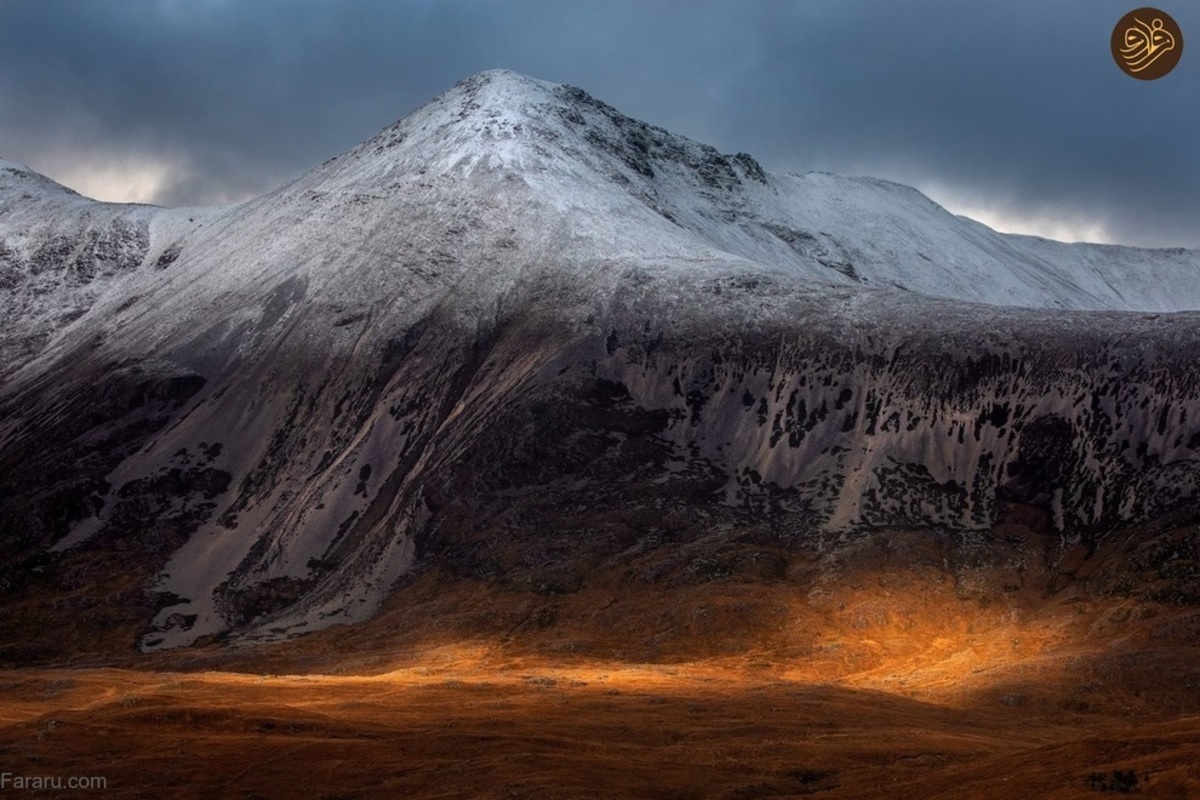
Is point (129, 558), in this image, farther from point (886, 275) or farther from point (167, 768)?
point (886, 275)

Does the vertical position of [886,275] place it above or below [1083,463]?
above

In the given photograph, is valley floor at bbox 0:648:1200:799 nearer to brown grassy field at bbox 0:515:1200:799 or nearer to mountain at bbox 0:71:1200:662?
brown grassy field at bbox 0:515:1200:799

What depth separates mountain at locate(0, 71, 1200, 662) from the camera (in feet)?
248

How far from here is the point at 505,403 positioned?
92562 mm

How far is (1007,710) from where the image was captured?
4516cm

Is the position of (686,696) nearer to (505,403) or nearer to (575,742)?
(575,742)

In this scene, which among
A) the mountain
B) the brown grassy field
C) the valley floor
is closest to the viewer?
the valley floor

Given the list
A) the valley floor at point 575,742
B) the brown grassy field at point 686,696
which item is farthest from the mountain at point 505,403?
the valley floor at point 575,742

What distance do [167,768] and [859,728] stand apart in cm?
2253

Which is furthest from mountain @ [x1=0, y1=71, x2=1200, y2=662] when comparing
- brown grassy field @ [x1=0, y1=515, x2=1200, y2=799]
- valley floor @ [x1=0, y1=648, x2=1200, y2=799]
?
valley floor @ [x1=0, y1=648, x2=1200, y2=799]

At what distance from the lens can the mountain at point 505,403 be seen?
75.6 metres

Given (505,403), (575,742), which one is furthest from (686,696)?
(505,403)

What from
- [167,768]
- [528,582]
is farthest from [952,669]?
[167,768]

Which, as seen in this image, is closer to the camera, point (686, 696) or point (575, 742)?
point (575, 742)
